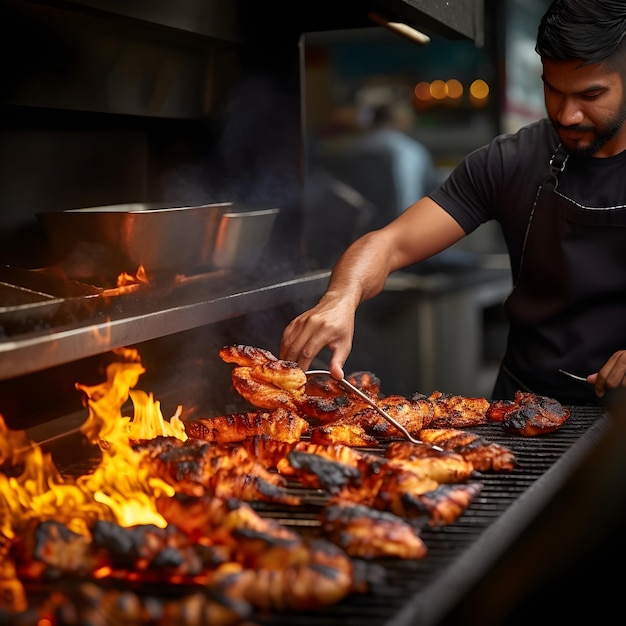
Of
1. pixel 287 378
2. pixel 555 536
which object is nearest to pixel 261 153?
pixel 287 378

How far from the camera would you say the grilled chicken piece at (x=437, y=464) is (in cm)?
245

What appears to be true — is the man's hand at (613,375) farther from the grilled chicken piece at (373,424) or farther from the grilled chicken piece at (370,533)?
the grilled chicken piece at (370,533)

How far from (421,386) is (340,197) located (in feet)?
5.65

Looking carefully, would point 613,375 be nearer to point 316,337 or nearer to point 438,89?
point 316,337

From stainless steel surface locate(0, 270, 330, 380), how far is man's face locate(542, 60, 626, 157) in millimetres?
1245

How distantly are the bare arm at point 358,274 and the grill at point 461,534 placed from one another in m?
0.61

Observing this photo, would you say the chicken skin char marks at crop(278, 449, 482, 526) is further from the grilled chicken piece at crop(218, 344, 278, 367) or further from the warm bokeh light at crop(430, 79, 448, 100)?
the warm bokeh light at crop(430, 79, 448, 100)

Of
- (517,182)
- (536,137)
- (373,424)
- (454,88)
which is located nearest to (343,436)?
(373,424)

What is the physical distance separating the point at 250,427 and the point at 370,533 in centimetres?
100

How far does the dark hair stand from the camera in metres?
3.17

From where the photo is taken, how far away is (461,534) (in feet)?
6.83

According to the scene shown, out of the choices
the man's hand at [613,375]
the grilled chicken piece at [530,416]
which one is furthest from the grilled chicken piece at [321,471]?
the man's hand at [613,375]

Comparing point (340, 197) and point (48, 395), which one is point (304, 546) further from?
point (340, 197)

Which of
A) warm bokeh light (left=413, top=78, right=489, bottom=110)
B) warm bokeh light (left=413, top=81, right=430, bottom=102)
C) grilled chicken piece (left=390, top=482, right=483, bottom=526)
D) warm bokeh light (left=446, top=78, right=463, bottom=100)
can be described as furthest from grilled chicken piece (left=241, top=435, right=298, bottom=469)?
warm bokeh light (left=413, top=81, right=430, bottom=102)
